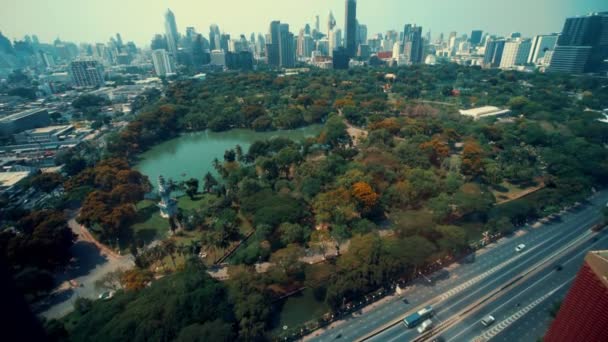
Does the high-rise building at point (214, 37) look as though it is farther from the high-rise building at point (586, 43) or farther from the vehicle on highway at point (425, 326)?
the vehicle on highway at point (425, 326)

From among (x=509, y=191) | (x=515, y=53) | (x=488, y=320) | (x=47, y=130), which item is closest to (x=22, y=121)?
(x=47, y=130)

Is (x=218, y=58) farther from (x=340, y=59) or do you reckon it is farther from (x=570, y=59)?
(x=570, y=59)

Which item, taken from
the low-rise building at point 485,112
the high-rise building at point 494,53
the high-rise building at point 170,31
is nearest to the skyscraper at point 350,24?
the high-rise building at point 494,53

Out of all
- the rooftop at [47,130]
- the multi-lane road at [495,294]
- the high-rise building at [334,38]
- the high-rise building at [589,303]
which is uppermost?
the high-rise building at [334,38]

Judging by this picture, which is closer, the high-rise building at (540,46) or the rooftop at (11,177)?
the rooftop at (11,177)

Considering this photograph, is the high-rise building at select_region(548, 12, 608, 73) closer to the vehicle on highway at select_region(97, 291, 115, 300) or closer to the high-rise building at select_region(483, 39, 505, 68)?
the high-rise building at select_region(483, 39, 505, 68)

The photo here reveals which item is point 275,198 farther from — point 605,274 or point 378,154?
Answer: point 605,274

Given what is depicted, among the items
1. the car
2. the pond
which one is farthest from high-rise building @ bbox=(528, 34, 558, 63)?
the car
